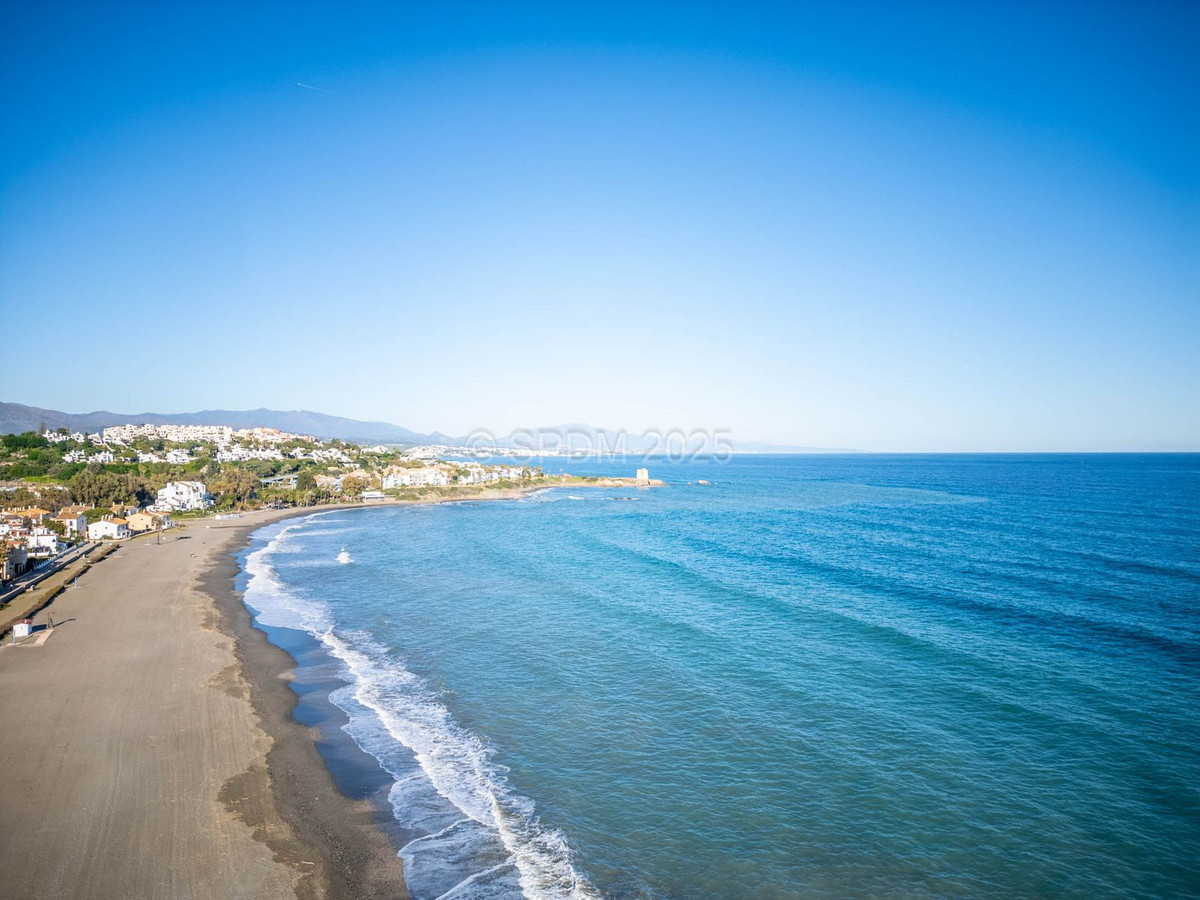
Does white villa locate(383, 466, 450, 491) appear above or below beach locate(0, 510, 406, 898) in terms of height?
above

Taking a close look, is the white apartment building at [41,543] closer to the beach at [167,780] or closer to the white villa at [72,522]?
the white villa at [72,522]

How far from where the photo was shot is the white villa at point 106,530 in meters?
59.1

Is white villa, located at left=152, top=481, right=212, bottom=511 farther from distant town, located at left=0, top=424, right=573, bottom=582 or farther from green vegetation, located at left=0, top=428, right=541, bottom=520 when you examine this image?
green vegetation, located at left=0, top=428, right=541, bottom=520

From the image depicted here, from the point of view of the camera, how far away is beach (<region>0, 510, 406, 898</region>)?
40.1 ft

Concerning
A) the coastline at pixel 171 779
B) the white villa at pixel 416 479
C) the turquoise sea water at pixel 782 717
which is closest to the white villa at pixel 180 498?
the white villa at pixel 416 479

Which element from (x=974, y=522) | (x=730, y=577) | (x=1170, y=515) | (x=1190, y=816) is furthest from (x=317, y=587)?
(x=1170, y=515)

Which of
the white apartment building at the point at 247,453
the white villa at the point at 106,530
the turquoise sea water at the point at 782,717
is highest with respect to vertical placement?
the white apartment building at the point at 247,453

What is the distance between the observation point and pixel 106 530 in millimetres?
59469

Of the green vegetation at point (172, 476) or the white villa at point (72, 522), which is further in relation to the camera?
the green vegetation at point (172, 476)

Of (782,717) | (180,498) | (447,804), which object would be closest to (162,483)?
(180,498)

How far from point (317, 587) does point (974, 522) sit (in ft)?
185

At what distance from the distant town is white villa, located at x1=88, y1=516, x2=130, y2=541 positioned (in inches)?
3.0

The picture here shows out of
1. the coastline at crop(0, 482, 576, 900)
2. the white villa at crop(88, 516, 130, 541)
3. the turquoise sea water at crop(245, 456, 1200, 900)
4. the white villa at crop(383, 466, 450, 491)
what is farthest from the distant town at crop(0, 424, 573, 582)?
the turquoise sea water at crop(245, 456, 1200, 900)

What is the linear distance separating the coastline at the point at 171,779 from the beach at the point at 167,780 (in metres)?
0.04
